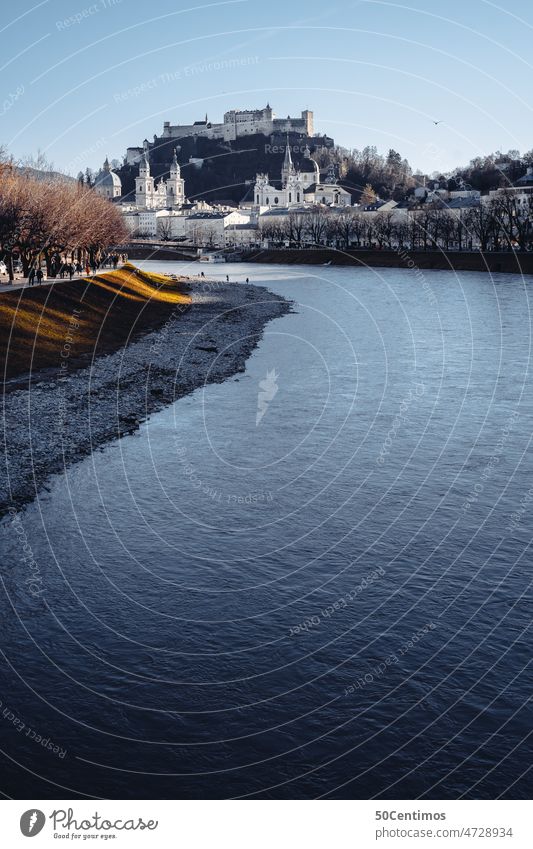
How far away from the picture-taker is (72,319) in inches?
2055

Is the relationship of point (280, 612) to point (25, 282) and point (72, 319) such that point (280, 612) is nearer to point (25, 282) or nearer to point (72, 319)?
point (72, 319)

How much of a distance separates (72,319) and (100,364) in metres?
9.14

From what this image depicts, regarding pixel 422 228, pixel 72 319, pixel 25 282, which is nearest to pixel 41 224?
pixel 25 282

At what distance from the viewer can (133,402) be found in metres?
37.6

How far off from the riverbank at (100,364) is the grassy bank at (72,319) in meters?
0.10

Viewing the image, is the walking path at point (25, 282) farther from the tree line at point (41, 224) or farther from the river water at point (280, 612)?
the river water at point (280, 612)

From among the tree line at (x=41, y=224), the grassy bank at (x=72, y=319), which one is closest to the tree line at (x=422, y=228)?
the grassy bank at (x=72, y=319)

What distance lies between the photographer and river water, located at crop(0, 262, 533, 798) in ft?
44.8

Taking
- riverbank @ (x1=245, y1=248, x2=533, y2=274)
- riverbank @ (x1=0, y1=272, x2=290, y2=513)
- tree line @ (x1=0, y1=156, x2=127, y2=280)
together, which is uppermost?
tree line @ (x1=0, y1=156, x2=127, y2=280)

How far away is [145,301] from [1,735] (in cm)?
5710

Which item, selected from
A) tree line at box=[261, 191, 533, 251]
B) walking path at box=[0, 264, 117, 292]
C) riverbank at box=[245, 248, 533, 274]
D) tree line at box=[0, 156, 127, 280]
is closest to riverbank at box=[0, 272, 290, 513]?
walking path at box=[0, 264, 117, 292]

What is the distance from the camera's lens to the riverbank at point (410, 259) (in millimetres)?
102312

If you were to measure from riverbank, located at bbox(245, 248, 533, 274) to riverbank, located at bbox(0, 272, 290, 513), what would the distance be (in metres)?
39.1

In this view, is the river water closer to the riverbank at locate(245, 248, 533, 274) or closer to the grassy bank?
the grassy bank
